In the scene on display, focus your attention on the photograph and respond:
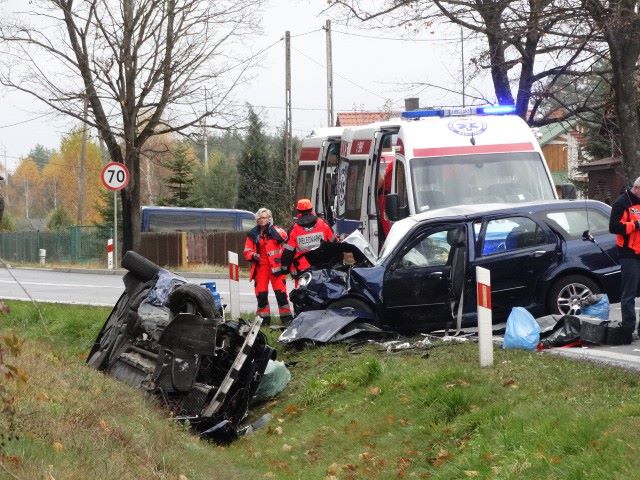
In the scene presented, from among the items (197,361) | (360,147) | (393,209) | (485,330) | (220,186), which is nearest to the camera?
(485,330)

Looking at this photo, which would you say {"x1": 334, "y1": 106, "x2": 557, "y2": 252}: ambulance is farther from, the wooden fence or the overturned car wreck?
the wooden fence

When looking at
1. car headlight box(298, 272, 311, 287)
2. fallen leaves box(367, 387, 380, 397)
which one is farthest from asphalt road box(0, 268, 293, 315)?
fallen leaves box(367, 387, 380, 397)

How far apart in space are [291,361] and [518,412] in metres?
5.12

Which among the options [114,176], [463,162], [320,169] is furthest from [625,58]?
[114,176]

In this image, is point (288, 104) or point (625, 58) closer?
point (625, 58)

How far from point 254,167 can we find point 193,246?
18771mm

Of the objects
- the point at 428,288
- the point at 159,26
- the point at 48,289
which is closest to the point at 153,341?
the point at 428,288

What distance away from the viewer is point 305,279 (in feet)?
45.4

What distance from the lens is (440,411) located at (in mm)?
9047

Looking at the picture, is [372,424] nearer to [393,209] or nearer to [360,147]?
[393,209]

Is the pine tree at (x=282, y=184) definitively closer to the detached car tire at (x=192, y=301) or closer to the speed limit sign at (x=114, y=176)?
the speed limit sign at (x=114, y=176)

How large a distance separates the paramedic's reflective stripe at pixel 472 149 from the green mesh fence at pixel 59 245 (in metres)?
31.8

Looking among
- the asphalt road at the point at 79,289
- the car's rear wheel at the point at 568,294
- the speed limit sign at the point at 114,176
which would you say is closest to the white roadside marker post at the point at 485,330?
the car's rear wheel at the point at 568,294

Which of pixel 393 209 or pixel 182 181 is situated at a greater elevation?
pixel 182 181
